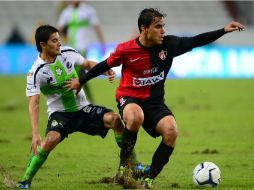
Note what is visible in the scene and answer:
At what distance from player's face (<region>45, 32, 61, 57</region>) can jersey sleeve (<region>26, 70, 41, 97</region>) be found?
35 centimetres

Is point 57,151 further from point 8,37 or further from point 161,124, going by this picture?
point 8,37

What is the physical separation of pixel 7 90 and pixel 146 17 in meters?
14.4

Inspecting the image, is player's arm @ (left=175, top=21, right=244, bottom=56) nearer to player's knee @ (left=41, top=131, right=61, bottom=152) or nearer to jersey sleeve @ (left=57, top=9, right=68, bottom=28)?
player's knee @ (left=41, top=131, right=61, bottom=152)

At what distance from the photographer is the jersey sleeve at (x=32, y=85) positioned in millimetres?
8469

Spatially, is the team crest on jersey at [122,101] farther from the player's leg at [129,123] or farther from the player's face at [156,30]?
the player's face at [156,30]

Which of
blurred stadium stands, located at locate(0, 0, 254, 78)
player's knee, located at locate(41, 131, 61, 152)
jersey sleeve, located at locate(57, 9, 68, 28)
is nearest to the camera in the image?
player's knee, located at locate(41, 131, 61, 152)

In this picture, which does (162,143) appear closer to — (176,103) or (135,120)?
(135,120)

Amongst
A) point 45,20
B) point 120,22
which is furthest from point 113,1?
point 45,20

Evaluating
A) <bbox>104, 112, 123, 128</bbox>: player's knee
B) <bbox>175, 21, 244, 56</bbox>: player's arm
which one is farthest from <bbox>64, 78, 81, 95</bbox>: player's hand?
<bbox>175, 21, 244, 56</bbox>: player's arm

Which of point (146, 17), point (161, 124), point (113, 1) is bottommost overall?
point (161, 124)

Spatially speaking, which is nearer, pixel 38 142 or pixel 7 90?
pixel 38 142

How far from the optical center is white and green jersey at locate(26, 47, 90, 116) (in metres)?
8.70

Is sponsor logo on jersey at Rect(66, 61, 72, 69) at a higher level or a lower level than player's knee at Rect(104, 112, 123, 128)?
higher

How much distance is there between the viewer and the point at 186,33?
2988cm
